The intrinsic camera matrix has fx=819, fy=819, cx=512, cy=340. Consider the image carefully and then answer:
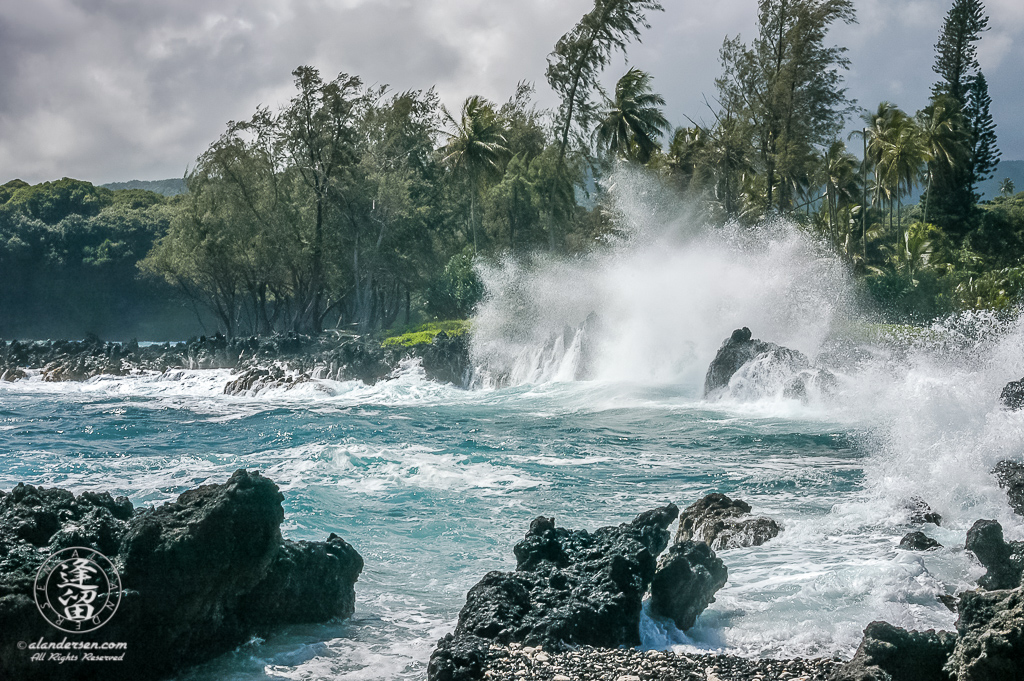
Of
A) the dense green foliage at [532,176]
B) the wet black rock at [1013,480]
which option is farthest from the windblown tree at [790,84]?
the wet black rock at [1013,480]

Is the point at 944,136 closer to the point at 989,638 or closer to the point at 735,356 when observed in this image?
the point at 735,356

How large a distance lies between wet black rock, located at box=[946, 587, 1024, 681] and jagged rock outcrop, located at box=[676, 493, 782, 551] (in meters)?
3.54

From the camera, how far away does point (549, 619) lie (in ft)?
17.5

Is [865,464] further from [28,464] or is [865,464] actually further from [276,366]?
[276,366]

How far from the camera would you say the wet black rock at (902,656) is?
4.32 m

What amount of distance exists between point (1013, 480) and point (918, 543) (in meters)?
1.82

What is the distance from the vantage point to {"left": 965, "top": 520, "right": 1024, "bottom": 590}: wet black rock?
5550 mm

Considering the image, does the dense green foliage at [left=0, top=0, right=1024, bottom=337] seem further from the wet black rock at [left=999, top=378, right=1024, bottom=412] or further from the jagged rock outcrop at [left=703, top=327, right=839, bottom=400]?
the wet black rock at [left=999, top=378, right=1024, bottom=412]

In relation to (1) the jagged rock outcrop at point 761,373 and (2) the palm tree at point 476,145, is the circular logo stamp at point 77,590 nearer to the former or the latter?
(1) the jagged rock outcrop at point 761,373

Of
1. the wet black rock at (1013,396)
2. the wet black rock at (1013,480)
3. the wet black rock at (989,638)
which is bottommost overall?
the wet black rock at (989,638)

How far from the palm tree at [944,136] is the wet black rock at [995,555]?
129ft

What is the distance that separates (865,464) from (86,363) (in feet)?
107

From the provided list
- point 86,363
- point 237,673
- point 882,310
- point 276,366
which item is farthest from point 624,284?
point 237,673

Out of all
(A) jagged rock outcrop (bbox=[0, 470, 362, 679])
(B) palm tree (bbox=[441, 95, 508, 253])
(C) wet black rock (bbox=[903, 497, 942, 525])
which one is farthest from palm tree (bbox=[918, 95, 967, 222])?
(A) jagged rock outcrop (bbox=[0, 470, 362, 679])
